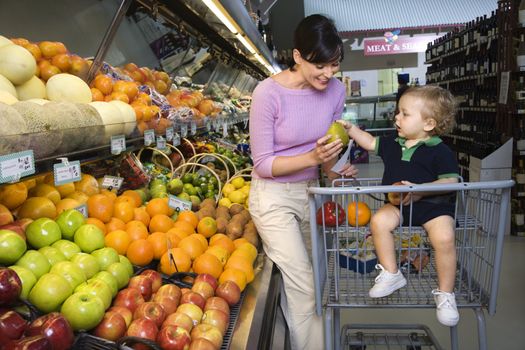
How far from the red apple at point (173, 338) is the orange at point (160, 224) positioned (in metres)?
0.84

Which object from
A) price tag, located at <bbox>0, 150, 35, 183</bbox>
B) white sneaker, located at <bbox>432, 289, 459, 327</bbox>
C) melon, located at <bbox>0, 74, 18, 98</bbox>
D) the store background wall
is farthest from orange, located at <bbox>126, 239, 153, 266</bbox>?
the store background wall

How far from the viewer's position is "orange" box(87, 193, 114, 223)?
1.99 metres

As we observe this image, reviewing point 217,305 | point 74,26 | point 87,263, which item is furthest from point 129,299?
point 74,26

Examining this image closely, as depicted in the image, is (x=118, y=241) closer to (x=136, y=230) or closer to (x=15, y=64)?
(x=136, y=230)

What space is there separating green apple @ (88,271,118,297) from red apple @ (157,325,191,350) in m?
0.24

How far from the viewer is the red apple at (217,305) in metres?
1.55

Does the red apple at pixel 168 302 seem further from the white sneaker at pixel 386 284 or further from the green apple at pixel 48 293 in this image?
the white sneaker at pixel 386 284

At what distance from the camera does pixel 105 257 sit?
159 cm

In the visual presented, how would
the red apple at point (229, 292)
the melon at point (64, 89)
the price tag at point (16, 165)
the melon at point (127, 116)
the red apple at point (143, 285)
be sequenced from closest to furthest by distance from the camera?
the price tag at point (16, 165), the red apple at point (143, 285), the red apple at point (229, 292), the melon at point (64, 89), the melon at point (127, 116)

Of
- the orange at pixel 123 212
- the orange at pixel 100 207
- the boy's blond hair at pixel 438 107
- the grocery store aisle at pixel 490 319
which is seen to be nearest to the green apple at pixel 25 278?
the orange at pixel 100 207

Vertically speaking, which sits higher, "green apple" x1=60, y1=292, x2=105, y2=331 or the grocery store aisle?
"green apple" x1=60, y1=292, x2=105, y2=331

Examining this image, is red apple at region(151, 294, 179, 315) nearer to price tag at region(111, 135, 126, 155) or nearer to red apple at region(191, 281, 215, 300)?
red apple at region(191, 281, 215, 300)

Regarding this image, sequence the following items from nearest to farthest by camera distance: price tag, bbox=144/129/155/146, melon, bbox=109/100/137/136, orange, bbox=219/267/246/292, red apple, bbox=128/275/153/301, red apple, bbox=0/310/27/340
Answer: red apple, bbox=0/310/27/340 < red apple, bbox=128/275/153/301 < orange, bbox=219/267/246/292 < melon, bbox=109/100/137/136 < price tag, bbox=144/129/155/146

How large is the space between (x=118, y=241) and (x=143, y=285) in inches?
13.9
